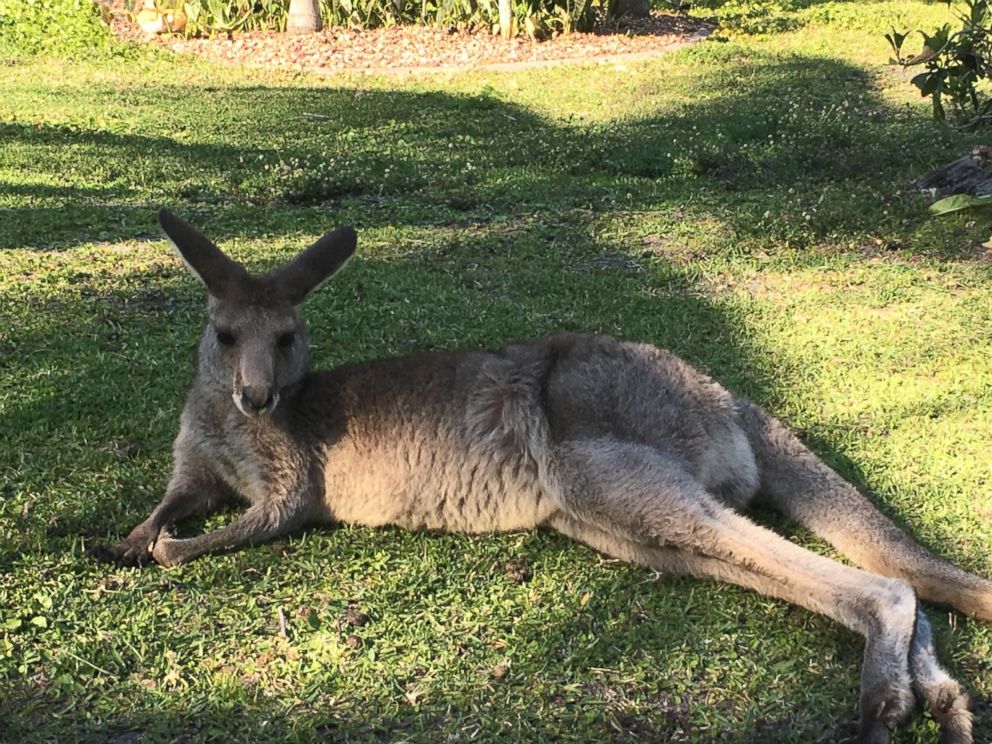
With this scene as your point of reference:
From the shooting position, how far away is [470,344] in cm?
506

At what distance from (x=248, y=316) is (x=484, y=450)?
93 centimetres

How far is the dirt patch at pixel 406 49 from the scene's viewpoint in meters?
13.6

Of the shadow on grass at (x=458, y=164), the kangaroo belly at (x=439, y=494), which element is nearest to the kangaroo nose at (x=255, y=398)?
the kangaroo belly at (x=439, y=494)

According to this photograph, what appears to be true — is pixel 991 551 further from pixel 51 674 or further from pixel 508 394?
pixel 51 674

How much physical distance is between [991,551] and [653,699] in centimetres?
133

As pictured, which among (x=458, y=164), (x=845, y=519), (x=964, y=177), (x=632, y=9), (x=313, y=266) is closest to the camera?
(x=845, y=519)

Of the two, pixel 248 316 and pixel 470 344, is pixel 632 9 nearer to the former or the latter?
pixel 470 344

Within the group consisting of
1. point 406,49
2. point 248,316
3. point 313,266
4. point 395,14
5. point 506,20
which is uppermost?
point 395,14

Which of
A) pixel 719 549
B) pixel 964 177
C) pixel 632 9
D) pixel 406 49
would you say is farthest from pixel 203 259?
pixel 632 9

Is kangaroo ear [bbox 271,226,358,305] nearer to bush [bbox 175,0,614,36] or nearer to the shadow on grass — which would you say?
the shadow on grass

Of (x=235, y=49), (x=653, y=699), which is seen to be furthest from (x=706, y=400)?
(x=235, y=49)

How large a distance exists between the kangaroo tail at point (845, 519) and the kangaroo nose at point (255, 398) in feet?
5.25

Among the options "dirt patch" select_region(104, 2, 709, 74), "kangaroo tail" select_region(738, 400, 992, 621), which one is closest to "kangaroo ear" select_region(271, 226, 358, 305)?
"kangaroo tail" select_region(738, 400, 992, 621)

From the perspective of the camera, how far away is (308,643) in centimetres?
299
